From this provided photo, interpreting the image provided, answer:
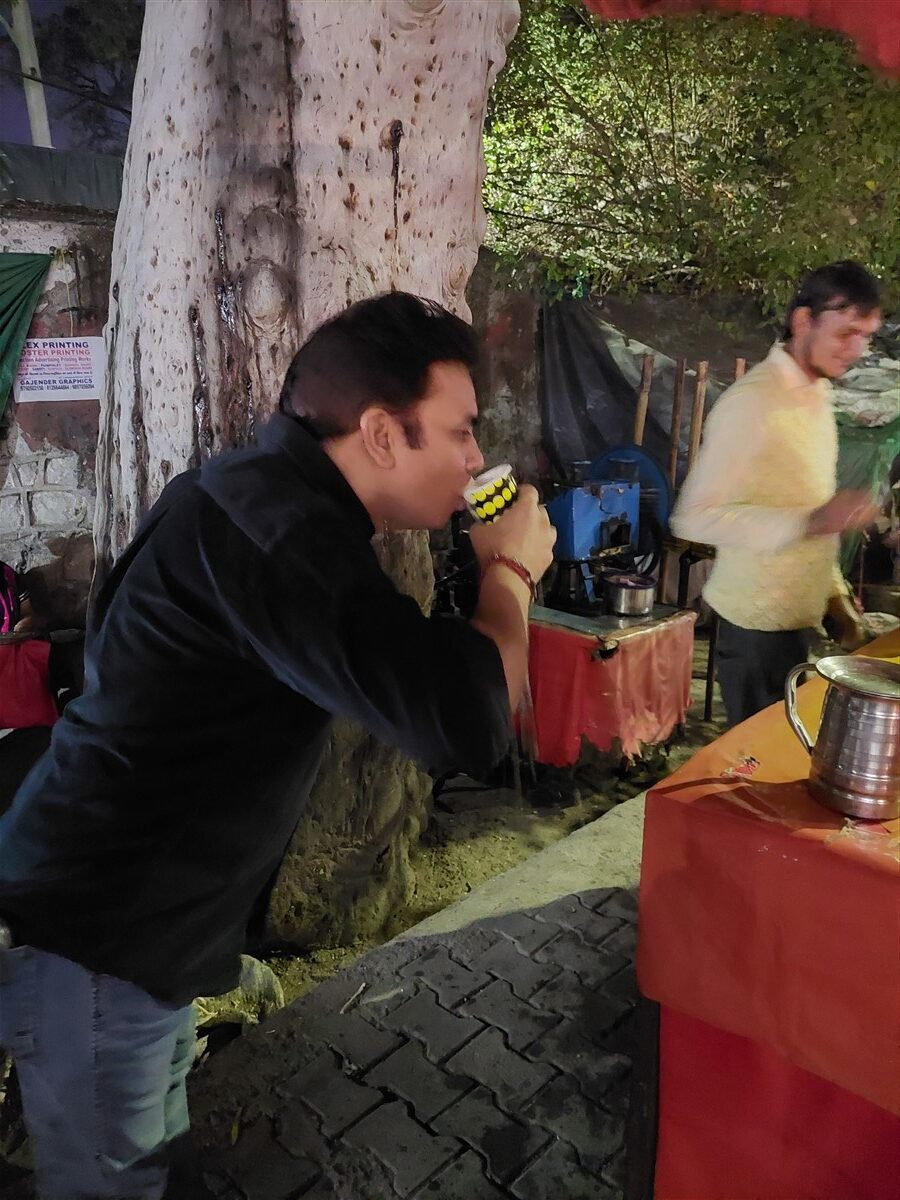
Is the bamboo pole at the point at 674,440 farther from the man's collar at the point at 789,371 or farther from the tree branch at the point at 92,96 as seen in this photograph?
the tree branch at the point at 92,96

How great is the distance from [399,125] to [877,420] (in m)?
6.18

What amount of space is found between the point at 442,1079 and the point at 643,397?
564 centimetres

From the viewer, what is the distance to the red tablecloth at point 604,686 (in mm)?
4059

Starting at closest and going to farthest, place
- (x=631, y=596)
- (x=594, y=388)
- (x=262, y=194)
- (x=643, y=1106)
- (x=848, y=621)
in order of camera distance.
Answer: (x=643, y=1106), (x=262, y=194), (x=848, y=621), (x=631, y=596), (x=594, y=388)

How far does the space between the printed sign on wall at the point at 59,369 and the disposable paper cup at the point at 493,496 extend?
3989 mm

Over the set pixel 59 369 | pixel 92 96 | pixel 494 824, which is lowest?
pixel 494 824

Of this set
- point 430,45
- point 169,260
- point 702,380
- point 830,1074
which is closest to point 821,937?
point 830,1074

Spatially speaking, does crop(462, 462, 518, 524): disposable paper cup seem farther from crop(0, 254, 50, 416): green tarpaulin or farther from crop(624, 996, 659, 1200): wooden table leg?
crop(0, 254, 50, 416): green tarpaulin

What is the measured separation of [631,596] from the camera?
4359 millimetres

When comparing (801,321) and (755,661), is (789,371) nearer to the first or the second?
(801,321)

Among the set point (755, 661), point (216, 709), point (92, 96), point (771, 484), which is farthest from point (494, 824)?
point (92, 96)

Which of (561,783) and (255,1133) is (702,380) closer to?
(561,783)

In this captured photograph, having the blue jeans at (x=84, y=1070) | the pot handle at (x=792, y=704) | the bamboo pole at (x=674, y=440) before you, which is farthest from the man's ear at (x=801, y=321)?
the bamboo pole at (x=674, y=440)

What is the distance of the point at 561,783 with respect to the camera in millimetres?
4492
